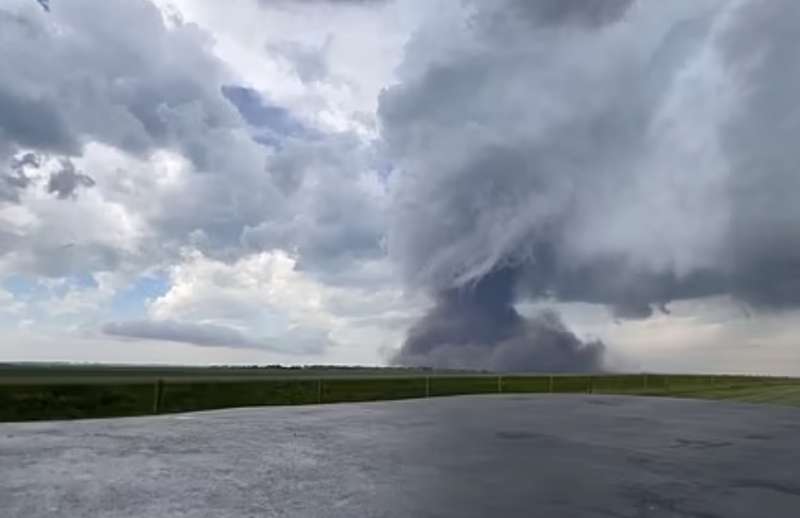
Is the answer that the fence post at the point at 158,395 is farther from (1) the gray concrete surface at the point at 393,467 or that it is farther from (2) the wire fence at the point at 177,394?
(1) the gray concrete surface at the point at 393,467

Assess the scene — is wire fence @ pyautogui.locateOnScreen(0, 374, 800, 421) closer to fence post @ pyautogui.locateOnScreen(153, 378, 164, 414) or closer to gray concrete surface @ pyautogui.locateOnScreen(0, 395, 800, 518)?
fence post @ pyautogui.locateOnScreen(153, 378, 164, 414)

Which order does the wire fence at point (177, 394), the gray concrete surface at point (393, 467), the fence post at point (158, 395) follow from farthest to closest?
the wire fence at point (177, 394) < the fence post at point (158, 395) < the gray concrete surface at point (393, 467)

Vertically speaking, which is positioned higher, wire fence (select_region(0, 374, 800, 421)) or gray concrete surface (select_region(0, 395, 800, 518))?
wire fence (select_region(0, 374, 800, 421))

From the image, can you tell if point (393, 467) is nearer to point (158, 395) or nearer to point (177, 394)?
point (158, 395)

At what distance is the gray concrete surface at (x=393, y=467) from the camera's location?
834cm

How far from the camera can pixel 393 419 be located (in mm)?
19000

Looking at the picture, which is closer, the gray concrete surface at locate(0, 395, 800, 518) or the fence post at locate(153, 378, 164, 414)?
the gray concrete surface at locate(0, 395, 800, 518)

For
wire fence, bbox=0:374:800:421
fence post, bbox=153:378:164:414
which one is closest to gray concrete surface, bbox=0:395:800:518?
fence post, bbox=153:378:164:414

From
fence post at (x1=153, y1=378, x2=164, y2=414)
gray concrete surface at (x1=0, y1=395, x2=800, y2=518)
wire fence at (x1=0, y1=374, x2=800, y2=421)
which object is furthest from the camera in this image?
wire fence at (x1=0, y1=374, x2=800, y2=421)

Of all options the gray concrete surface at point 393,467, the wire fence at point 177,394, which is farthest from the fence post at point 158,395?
the gray concrete surface at point 393,467

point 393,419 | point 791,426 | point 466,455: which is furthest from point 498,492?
point 791,426

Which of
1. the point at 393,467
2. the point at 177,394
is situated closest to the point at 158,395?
the point at 177,394

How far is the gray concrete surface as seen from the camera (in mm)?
8336

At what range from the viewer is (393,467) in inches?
435
